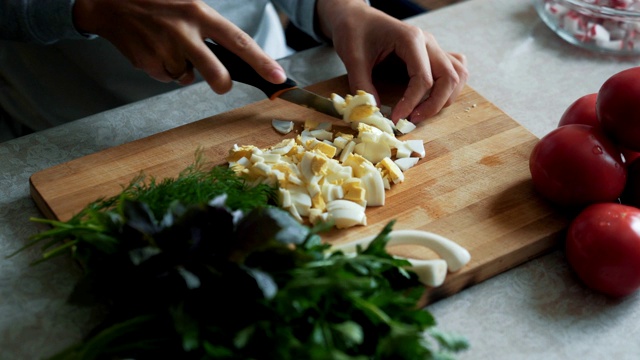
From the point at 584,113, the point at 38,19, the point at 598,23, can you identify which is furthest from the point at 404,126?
the point at 38,19

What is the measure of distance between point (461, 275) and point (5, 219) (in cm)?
82

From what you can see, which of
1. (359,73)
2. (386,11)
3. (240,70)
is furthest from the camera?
(386,11)

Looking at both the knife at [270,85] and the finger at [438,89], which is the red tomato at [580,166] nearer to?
the finger at [438,89]

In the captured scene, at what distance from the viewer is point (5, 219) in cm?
139

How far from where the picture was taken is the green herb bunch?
97cm

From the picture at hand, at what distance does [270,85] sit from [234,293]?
0.64 metres

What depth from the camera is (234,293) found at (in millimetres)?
1003

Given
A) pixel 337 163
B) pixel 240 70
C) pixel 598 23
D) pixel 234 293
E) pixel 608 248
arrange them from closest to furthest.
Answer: pixel 234 293, pixel 608 248, pixel 337 163, pixel 240 70, pixel 598 23

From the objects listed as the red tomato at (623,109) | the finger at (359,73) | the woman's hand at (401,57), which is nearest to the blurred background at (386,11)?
the woman's hand at (401,57)

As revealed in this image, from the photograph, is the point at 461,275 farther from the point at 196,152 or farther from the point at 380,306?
the point at 196,152

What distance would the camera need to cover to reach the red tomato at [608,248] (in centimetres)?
119

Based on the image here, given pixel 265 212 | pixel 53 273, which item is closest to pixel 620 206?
pixel 265 212

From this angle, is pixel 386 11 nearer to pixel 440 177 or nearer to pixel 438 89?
pixel 438 89

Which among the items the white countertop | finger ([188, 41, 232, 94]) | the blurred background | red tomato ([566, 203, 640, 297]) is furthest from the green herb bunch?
the blurred background
